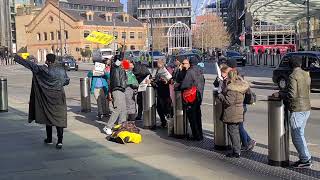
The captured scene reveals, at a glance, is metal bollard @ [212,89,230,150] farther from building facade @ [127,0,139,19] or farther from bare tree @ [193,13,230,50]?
building facade @ [127,0,139,19]

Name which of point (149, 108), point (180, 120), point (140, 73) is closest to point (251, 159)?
point (180, 120)

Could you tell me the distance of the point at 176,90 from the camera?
413 inches

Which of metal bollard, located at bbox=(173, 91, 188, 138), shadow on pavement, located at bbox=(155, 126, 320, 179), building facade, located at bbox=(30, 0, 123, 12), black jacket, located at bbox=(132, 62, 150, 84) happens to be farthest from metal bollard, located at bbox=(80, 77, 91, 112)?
building facade, located at bbox=(30, 0, 123, 12)

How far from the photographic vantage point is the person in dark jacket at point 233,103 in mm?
8312

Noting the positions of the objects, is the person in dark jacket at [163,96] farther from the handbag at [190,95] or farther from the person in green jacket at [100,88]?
the person in green jacket at [100,88]

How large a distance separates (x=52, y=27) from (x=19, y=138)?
102416 mm

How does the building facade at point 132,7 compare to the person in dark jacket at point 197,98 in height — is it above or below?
above

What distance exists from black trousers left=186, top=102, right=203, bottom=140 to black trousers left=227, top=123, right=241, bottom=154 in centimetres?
167

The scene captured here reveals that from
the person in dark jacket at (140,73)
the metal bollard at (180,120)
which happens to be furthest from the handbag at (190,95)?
the person in dark jacket at (140,73)

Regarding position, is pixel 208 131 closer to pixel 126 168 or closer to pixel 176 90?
pixel 176 90

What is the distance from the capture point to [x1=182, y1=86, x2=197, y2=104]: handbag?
33.0 ft

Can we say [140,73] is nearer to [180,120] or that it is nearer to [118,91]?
[118,91]

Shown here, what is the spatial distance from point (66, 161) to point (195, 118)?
2.82 metres

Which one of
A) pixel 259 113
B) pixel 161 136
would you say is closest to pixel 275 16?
pixel 259 113
